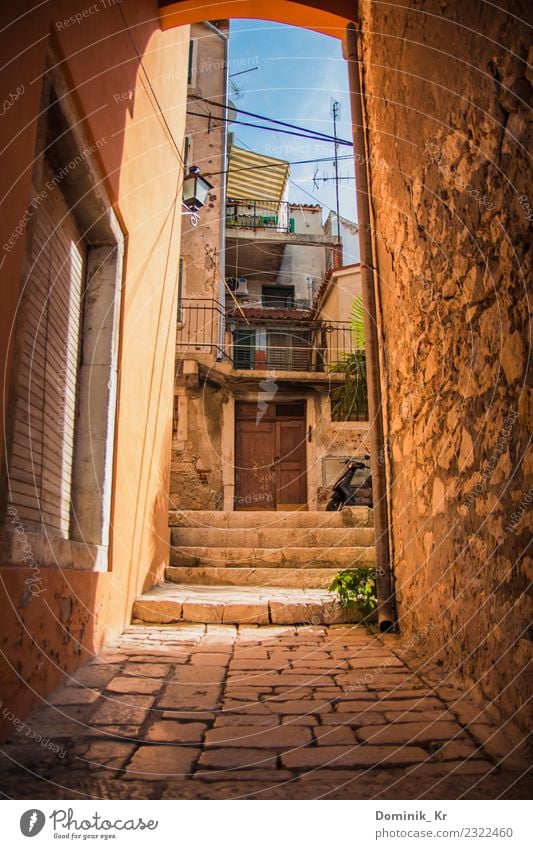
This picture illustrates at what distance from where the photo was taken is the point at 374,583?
4.18m

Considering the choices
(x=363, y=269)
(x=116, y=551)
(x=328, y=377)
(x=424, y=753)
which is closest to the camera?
(x=424, y=753)

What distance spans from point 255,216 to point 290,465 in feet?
25.7

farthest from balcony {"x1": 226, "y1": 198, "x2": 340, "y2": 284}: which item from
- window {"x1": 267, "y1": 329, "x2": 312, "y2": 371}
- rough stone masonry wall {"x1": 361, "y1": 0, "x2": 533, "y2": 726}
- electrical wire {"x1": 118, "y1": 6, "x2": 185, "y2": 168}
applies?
rough stone masonry wall {"x1": 361, "y1": 0, "x2": 533, "y2": 726}

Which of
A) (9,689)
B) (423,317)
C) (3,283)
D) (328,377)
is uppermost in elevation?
(328,377)

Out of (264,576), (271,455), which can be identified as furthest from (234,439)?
(264,576)

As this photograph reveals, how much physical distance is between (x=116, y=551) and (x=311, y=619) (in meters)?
1.38

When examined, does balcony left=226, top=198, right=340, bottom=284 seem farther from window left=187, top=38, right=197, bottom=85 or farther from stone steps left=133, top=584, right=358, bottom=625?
stone steps left=133, top=584, right=358, bottom=625

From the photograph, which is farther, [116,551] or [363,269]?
[363,269]

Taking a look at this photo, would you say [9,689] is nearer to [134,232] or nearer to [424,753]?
[424,753]

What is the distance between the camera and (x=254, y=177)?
1752 centimetres

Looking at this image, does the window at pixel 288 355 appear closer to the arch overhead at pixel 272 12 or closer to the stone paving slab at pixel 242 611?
the arch overhead at pixel 272 12

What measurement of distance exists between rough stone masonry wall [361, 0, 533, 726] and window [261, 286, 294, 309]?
14.2m

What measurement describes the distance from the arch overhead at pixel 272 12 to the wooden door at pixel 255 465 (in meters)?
8.86
